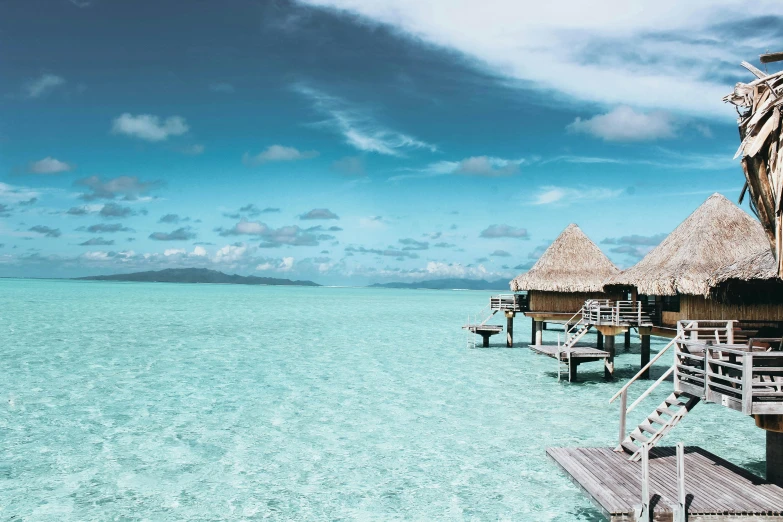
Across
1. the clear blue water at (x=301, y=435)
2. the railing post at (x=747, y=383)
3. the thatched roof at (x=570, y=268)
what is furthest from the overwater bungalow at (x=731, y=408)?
the thatched roof at (x=570, y=268)

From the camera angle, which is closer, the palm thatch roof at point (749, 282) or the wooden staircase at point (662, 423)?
the wooden staircase at point (662, 423)

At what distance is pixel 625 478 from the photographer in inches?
342

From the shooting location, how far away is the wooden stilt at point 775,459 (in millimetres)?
8711

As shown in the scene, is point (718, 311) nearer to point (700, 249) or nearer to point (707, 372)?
point (700, 249)

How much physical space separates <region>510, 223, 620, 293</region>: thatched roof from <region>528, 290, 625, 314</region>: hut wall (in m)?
0.74

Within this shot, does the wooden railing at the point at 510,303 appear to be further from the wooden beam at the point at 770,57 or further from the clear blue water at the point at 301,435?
the wooden beam at the point at 770,57

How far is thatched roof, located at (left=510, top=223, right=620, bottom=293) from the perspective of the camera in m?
27.9

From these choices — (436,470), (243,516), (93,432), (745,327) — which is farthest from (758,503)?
(93,432)

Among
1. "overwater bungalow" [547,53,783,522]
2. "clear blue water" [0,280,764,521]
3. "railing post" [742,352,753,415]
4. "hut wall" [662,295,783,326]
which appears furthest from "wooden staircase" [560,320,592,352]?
"railing post" [742,352,753,415]

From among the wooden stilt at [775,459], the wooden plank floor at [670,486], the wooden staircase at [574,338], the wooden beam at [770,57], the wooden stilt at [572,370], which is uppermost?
the wooden beam at [770,57]

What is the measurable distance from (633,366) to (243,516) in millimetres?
20664

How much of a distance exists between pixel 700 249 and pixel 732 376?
1166 cm

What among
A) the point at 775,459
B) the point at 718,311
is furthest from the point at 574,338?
the point at 775,459

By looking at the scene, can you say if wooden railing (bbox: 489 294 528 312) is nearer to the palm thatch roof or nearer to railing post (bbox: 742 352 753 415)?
the palm thatch roof
